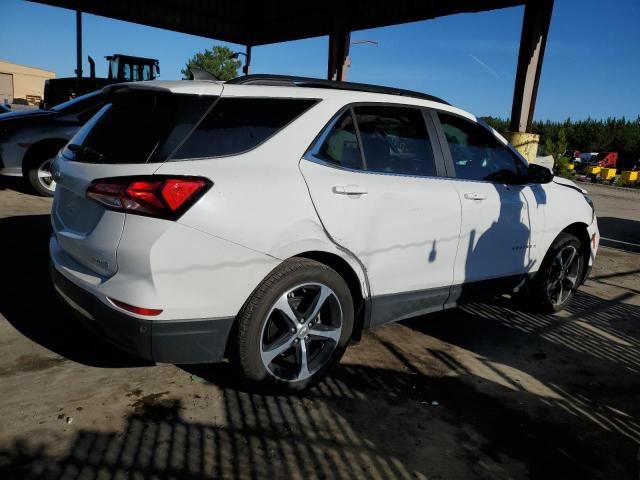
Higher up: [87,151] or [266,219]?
[87,151]

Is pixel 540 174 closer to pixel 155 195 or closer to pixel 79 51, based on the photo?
pixel 155 195

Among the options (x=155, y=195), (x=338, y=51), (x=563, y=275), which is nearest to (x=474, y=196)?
(x=563, y=275)

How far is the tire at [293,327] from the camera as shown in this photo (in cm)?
243

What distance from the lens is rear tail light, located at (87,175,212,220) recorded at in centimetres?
214

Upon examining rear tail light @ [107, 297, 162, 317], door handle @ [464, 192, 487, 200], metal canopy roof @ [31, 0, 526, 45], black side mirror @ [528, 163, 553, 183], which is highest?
metal canopy roof @ [31, 0, 526, 45]

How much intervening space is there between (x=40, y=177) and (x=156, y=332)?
631 centimetres

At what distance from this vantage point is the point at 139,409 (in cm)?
248

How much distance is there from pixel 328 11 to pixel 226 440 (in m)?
13.4

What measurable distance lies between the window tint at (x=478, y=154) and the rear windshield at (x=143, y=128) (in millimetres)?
1768

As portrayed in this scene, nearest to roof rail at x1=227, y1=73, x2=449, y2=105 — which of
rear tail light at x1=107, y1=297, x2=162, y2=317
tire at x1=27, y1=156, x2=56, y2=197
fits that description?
rear tail light at x1=107, y1=297, x2=162, y2=317

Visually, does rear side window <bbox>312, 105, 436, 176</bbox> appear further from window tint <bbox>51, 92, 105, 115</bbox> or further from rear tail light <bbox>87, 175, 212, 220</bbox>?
window tint <bbox>51, 92, 105, 115</bbox>

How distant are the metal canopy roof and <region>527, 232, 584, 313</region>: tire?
23.7 feet

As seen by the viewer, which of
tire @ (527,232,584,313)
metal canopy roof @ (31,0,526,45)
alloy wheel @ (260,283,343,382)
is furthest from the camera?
metal canopy roof @ (31,0,526,45)

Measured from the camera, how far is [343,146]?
279 centimetres
